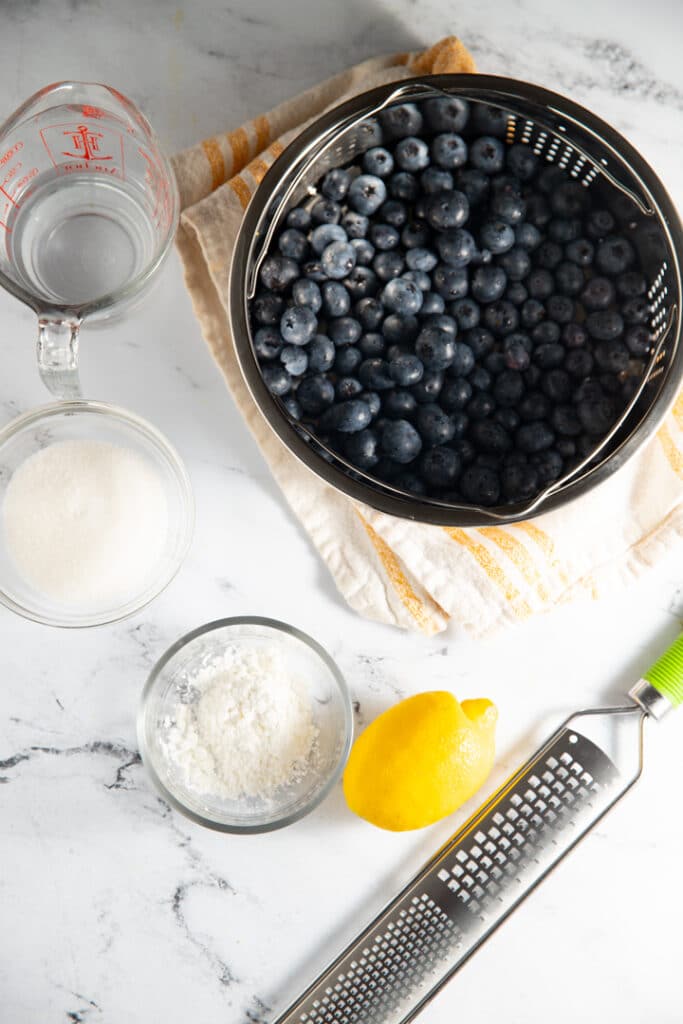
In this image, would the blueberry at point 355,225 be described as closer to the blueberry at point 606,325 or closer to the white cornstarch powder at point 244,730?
the blueberry at point 606,325

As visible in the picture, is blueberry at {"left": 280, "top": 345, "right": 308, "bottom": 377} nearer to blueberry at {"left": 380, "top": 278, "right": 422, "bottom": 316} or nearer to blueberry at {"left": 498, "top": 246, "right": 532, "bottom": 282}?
blueberry at {"left": 380, "top": 278, "right": 422, "bottom": 316}

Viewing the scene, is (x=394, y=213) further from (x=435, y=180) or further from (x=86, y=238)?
(x=86, y=238)

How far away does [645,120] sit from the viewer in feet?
2.71

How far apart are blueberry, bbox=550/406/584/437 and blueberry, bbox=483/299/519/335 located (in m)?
0.09

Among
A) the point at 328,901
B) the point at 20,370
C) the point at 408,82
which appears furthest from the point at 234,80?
the point at 328,901

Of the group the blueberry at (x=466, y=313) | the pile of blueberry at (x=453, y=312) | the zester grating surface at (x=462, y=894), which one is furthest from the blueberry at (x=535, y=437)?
the zester grating surface at (x=462, y=894)

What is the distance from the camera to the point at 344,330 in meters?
0.72

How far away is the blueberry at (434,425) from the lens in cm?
71

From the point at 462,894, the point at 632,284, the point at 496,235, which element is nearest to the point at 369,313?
the point at 496,235

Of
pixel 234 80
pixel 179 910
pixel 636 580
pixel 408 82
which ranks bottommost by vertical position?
pixel 179 910

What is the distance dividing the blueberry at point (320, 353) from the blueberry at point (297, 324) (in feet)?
0.04

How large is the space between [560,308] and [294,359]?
242 mm

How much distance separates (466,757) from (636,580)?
0.25 meters

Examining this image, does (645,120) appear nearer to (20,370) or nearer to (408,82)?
(408,82)
